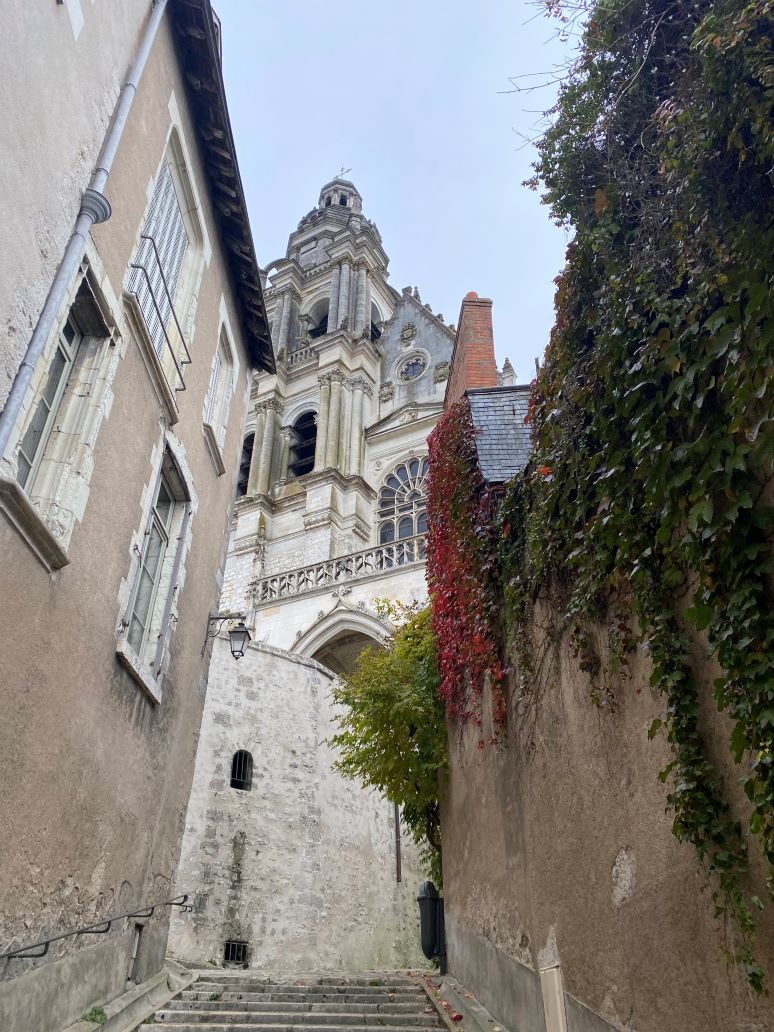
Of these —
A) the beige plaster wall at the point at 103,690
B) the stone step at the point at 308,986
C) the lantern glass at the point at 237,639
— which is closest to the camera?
the beige plaster wall at the point at 103,690

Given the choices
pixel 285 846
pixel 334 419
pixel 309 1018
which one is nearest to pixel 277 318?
pixel 334 419

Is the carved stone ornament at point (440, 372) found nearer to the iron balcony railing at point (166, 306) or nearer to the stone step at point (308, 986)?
the iron balcony railing at point (166, 306)

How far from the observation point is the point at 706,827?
2.37 meters

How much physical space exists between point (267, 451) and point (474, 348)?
18547 mm

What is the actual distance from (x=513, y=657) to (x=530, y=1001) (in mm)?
1962

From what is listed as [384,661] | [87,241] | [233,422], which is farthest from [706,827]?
[233,422]

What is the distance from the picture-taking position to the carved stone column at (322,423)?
2475 cm

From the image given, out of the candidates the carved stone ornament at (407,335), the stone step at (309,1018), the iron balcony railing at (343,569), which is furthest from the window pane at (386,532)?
the stone step at (309,1018)

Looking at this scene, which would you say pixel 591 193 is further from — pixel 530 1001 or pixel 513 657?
pixel 530 1001

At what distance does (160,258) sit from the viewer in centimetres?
664

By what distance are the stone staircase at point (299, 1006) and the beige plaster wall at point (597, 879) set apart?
34.3 inches

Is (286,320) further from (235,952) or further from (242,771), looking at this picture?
(235,952)

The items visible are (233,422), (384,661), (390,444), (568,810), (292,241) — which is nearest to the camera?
(568,810)

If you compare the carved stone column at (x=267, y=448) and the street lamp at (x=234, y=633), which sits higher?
the carved stone column at (x=267, y=448)
